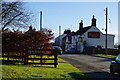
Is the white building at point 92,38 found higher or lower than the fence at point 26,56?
higher

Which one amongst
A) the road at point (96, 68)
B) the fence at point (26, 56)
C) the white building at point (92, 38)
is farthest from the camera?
the white building at point (92, 38)

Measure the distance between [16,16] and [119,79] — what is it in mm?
11264

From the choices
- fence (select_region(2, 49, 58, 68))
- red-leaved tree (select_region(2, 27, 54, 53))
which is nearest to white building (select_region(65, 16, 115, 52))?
red-leaved tree (select_region(2, 27, 54, 53))

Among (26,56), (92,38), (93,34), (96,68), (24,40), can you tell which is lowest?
(96,68)

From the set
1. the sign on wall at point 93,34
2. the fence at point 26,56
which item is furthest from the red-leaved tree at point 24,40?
the sign on wall at point 93,34

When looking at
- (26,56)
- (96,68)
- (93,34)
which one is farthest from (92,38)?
(26,56)

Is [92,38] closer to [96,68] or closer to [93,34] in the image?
[93,34]

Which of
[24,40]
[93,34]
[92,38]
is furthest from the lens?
[93,34]

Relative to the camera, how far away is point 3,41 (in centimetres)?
1366

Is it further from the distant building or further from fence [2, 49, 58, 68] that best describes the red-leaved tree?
the distant building

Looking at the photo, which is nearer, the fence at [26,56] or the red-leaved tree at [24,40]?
the fence at [26,56]

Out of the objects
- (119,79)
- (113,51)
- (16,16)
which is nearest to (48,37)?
(16,16)

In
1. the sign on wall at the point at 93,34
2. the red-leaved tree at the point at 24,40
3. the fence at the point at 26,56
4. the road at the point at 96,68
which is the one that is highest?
the sign on wall at the point at 93,34

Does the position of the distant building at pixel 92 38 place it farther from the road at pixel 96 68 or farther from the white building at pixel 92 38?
the road at pixel 96 68
